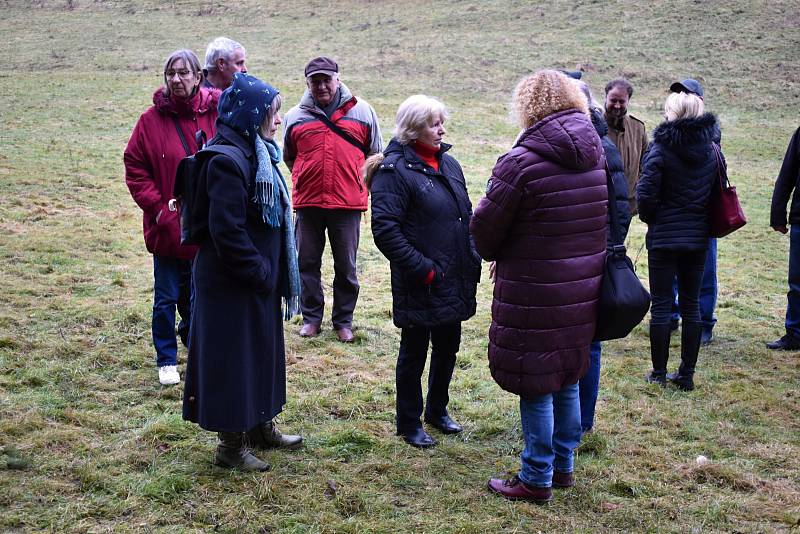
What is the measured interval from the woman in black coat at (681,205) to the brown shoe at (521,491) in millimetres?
2157

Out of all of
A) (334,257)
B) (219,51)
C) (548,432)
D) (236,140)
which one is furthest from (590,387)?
(219,51)

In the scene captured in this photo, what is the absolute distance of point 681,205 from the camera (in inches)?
216

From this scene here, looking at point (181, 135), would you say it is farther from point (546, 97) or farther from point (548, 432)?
point (548, 432)

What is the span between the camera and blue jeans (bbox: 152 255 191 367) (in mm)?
5289

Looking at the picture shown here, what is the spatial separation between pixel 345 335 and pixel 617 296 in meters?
3.14

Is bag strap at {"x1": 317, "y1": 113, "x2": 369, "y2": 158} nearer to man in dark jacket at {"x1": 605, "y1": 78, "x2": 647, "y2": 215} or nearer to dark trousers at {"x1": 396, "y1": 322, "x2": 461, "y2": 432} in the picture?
man in dark jacket at {"x1": 605, "y1": 78, "x2": 647, "y2": 215}

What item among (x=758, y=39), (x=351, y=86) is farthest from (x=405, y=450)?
(x=758, y=39)

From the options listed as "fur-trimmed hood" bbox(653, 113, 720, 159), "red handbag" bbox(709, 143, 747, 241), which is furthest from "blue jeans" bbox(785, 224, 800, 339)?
"fur-trimmed hood" bbox(653, 113, 720, 159)

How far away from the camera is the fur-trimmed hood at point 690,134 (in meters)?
5.30

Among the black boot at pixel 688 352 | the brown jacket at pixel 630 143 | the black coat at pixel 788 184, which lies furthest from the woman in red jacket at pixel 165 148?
the black coat at pixel 788 184

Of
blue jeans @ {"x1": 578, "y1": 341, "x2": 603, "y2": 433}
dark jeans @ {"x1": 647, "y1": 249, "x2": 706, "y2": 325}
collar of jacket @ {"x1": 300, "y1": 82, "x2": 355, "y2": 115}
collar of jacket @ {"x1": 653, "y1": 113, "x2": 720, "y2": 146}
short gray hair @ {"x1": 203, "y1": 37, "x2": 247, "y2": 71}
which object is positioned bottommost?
blue jeans @ {"x1": 578, "y1": 341, "x2": 603, "y2": 433}

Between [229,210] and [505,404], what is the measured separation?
2.46m

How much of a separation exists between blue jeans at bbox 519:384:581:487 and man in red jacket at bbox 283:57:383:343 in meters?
2.68

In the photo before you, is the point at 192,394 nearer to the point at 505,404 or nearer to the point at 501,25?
the point at 505,404
